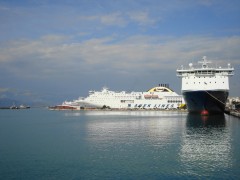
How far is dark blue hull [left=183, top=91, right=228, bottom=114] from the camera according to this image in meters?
59.2

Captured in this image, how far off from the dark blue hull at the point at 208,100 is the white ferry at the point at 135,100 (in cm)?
6504

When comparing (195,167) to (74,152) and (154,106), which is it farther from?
(154,106)

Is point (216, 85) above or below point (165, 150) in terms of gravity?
above

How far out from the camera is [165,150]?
2567 centimetres

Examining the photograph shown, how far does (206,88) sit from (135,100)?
70484 millimetres

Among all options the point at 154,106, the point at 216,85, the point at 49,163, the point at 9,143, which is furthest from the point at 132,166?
the point at 154,106

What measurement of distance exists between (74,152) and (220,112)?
4444 cm

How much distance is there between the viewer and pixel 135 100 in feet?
427

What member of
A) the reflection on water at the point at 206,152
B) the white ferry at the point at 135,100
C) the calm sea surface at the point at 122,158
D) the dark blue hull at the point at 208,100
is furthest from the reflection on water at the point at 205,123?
the white ferry at the point at 135,100

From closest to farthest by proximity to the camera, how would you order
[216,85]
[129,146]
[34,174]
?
[34,174]
[129,146]
[216,85]

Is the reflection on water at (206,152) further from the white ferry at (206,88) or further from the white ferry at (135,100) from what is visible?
the white ferry at (135,100)

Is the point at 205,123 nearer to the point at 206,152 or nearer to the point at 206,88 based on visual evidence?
the point at 206,88

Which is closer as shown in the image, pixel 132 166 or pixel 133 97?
pixel 132 166

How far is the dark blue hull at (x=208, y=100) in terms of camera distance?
194 ft
